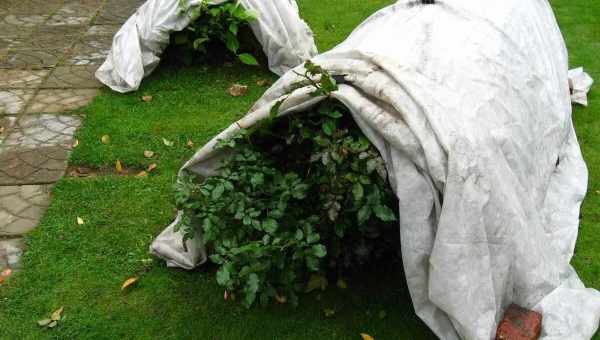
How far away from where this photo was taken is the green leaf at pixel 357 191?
3.34 m

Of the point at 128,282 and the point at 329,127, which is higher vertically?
the point at 329,127

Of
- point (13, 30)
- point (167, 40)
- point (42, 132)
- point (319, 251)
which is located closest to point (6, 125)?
point (42, 132)

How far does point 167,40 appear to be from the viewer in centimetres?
684

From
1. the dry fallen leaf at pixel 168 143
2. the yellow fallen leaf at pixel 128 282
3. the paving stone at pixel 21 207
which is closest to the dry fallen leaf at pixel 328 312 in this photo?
the yellow fallen leaf at pixel 128 282

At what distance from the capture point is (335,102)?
3654mm

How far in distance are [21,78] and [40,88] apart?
41 centimetres

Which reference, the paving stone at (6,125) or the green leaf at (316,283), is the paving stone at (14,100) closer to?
the paving stone at (6,125)

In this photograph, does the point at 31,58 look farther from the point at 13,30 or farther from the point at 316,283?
the point at 316,283

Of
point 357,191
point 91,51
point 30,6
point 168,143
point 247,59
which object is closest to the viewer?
point 357,191

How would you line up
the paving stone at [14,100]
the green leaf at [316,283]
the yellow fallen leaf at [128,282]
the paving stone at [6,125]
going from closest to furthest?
the green leaf at [316,283] < the yellow fallen leaf at [128,282] < the paving stone at [6,125] < the paving stone at [14,100]

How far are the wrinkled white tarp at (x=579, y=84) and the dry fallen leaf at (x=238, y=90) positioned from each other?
322 cm

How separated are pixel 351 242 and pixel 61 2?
7.54 m

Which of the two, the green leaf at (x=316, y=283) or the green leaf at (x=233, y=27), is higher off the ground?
the green leaf at (x=233, y=27)

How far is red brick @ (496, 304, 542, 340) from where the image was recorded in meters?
3.33
